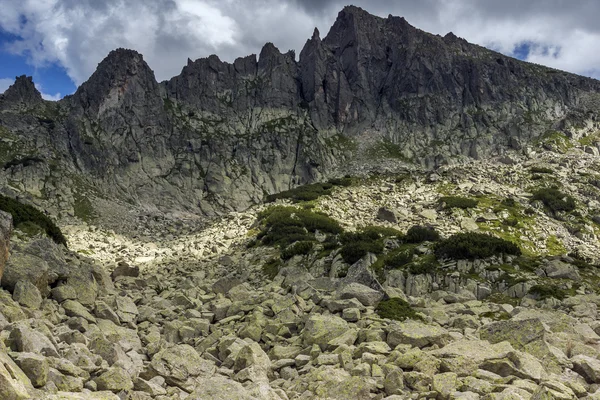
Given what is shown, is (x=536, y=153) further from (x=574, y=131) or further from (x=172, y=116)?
(x=172, y=116)

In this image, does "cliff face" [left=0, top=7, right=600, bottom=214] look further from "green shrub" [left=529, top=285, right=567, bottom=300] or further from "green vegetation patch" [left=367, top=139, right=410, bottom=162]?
"green shrub" [left=529, top=285, right=567, bottom=300]

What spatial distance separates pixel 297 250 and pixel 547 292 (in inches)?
615

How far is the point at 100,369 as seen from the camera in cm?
953

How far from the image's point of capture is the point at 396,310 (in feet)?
53.3

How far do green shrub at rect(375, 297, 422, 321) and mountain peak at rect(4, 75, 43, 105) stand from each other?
110 m

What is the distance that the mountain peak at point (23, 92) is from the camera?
99.4m

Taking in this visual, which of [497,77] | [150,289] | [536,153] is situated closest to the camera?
[150,289]

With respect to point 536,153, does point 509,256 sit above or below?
below

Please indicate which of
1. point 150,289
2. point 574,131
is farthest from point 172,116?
point 574,131

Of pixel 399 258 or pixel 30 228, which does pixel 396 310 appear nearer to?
pixel 399 258

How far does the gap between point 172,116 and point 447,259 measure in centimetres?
9559

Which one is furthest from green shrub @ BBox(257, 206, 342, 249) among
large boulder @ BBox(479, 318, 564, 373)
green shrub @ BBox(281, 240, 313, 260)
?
large boulder @ BBox(479, 318, 564, 373)

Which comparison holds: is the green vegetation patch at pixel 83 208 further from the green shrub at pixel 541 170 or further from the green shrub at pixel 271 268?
the green shrub at pixel 541 170

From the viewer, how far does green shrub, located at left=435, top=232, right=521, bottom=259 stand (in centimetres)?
2492
